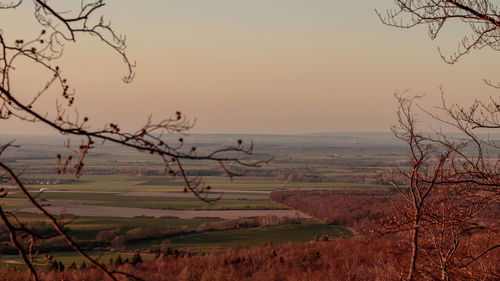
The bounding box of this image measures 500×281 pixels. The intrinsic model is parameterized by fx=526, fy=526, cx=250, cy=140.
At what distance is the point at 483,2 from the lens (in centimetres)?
824

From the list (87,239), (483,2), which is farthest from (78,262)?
(483,2)

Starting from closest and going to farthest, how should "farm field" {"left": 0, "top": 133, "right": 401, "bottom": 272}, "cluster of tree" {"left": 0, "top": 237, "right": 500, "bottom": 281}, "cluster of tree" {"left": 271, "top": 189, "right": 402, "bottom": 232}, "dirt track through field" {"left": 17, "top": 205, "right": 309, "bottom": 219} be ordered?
"cluster of tree" {"left": 0, "top": 237, "right": 500, "bottom": 281} → "farm field" {"left": 0, "top": 133, "right": 401, "bottom": 272} → "cluster of tree" {"left": 271, "top": 189, "right": 402, "bottom": 232} → "dirt track through field" {"left": 17, "top": 205, "right": 309, "bottom": 219}

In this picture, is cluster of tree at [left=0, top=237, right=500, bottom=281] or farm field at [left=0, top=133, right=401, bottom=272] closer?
cluster of tree at [left=0, top=237, right=500, bottom=281]

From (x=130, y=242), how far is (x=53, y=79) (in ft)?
201

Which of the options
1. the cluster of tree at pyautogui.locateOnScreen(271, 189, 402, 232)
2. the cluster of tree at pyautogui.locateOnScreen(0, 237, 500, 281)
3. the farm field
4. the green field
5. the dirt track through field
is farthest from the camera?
the dirt track through field

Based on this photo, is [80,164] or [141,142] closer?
[141,142]

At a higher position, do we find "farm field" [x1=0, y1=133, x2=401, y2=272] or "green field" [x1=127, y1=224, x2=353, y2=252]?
Result: "farm field" [x1=0, y1=133, x2=401, y2=272]

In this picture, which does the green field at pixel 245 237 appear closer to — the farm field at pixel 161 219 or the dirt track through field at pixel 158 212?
the farm field at pixel 161 219

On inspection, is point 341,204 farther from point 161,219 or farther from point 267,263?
point 267,263

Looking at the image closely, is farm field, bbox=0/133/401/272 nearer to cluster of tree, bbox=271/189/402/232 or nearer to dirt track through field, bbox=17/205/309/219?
dirt track through field, bbox=17/205/309/219

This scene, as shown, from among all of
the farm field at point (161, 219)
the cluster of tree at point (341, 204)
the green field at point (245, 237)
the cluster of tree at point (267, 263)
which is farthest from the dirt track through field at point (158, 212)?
the cluster of tree at point (267, 263)

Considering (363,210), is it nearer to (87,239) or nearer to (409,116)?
(87,239)

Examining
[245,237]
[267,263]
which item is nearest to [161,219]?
[245,237]

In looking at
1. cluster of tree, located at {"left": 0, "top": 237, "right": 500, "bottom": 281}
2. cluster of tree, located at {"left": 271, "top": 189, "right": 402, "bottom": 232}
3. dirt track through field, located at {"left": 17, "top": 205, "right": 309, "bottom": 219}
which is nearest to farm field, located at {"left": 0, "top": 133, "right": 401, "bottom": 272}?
dirt track through field, located at {"left": 17, "top": 205, "right": 309, "bottom": 219}
